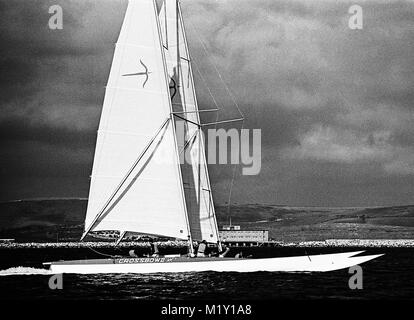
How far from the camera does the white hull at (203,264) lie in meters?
53.7

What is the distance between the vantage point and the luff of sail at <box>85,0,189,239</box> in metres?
56.2

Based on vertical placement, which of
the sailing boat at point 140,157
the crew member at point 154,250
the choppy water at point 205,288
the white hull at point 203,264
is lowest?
the choppy water at point 205,288

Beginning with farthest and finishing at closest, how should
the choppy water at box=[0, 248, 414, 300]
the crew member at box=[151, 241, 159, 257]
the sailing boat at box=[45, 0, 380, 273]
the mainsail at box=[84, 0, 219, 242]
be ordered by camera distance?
the mainsail at box=[84, 0, 219, 242] → the sailing boat at box=[45, 0, 380, 273] → the crew member at box=[151, 241, 159, 257] → the choppy water at box=[0, 248, 414, 300]

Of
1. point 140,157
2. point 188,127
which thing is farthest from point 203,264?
point 188,127

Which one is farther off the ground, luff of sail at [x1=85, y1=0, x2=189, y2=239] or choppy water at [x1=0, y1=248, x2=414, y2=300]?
luff of sail at [x1=85, y1=0, x2=189, y2=239]

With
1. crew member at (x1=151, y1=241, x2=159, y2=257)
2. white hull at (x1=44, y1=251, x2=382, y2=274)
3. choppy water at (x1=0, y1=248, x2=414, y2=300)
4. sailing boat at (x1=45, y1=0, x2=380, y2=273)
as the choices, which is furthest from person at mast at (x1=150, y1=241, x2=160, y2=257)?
choppy water at (x1=0, y1=248, x2=414, y2=300)

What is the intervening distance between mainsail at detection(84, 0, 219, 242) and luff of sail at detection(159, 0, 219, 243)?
1.16 meters

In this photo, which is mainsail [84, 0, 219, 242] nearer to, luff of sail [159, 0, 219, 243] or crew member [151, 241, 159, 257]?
crew member [151, 241, 159, 257]

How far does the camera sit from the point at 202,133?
59281 mm

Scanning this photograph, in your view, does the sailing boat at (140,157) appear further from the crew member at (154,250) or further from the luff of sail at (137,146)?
the crew member at (154,250)

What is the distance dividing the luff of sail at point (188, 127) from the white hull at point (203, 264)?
4.89m

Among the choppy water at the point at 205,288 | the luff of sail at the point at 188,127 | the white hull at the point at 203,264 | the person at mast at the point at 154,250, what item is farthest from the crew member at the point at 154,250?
the luff of sail at the point at 188,127
